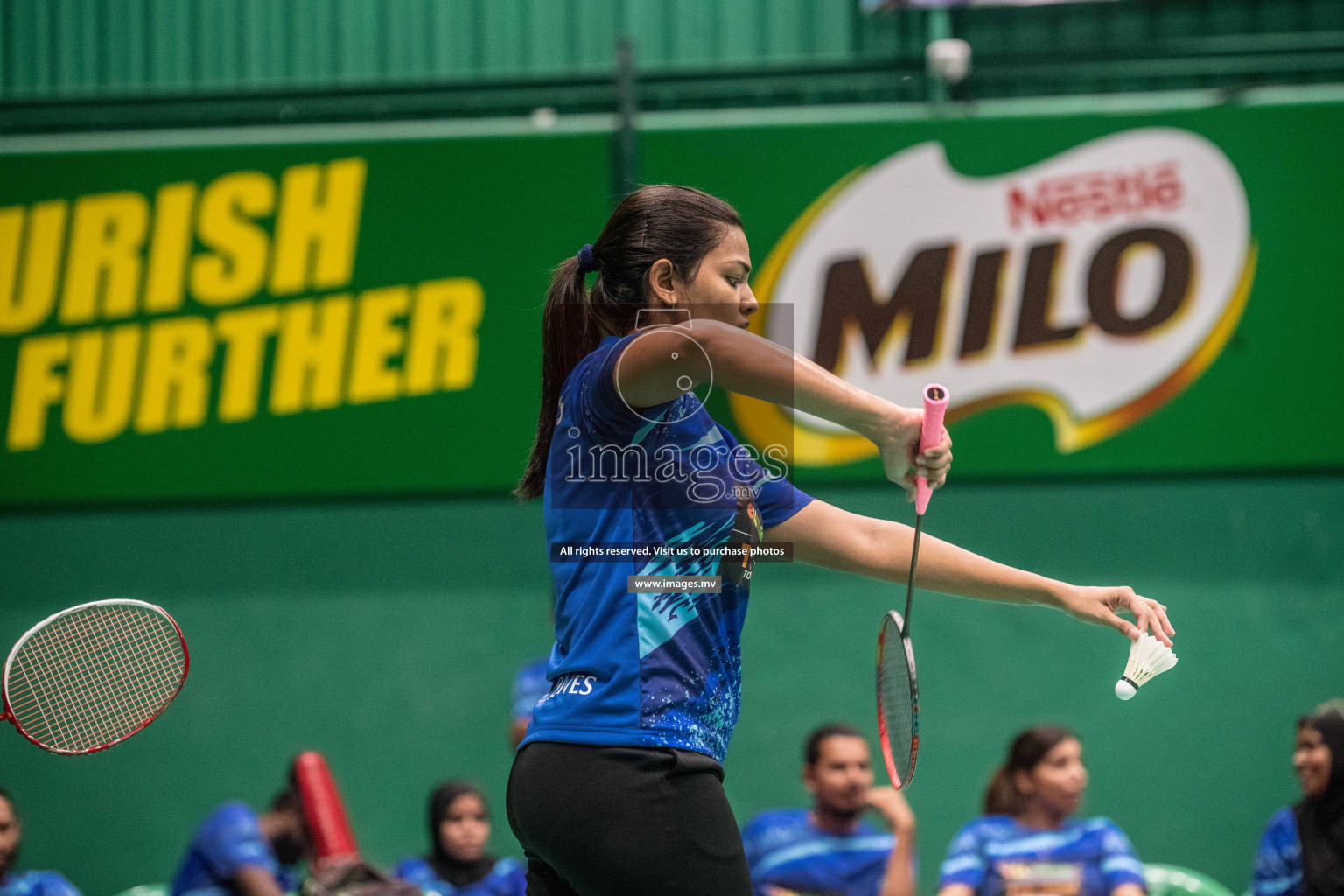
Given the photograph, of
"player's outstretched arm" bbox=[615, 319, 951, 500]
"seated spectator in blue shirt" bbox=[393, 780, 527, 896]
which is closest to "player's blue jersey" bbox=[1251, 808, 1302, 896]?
"seated spectator in blue shirt" bbox=[393, 780, 527, 896]

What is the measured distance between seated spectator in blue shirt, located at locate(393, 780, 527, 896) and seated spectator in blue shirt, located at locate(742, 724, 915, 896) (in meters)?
0.88

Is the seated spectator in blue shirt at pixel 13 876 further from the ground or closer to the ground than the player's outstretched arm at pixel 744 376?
closer to the ground

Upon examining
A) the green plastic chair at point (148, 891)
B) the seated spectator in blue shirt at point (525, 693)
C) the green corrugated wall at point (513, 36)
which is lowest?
the green plastic chair at point (148, 891)

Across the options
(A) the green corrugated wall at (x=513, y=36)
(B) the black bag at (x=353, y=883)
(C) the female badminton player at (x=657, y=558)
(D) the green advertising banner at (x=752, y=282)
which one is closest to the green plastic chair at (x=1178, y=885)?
(D) the green advertising banner at (x=752, y=282)

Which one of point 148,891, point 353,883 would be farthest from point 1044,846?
point 148,891

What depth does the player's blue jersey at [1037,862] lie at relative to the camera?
4.26 meters

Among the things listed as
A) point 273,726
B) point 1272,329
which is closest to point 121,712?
point 273,726

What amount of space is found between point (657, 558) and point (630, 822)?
32cm

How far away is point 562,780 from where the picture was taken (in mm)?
1549

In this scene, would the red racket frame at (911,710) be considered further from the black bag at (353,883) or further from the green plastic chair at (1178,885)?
the green plastic chair at (1178,885)

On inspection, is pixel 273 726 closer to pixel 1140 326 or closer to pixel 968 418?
pixel 968 418

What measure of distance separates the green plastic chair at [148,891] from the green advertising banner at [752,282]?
5.27 feet

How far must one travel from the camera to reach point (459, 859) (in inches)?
180

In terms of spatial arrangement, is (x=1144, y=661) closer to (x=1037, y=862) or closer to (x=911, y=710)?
(x=911, y=710)
